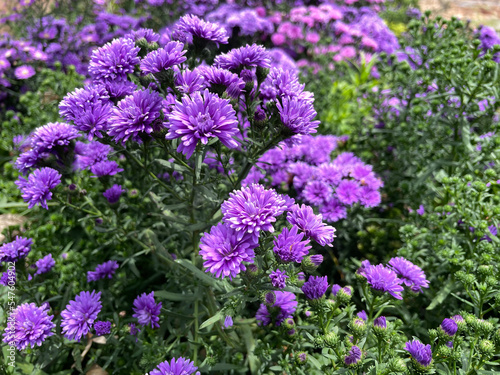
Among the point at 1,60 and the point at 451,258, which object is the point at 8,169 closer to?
the point at 1,60

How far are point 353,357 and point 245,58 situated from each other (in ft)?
5.07

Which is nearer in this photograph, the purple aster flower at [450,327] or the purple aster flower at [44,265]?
the purple aster flower at [450,327]

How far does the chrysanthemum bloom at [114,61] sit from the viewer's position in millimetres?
1839

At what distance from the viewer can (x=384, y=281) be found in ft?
5.75

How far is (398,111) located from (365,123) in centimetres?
52

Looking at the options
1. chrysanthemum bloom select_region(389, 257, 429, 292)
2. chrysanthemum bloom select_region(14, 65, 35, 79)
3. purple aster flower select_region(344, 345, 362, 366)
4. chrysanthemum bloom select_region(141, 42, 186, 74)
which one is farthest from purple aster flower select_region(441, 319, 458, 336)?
chrysanthemum bloom select_region(14, 65, 35, 79)

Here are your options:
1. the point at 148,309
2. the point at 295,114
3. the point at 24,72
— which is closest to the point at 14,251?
the point at 148,309

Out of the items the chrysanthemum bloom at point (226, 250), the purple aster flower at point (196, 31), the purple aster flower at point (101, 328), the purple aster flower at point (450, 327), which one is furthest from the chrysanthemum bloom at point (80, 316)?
the purple aster flower at point (450, 327)

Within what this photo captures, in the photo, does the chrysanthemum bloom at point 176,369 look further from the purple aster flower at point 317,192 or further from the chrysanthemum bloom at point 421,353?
the purple aster flower at point 317,192

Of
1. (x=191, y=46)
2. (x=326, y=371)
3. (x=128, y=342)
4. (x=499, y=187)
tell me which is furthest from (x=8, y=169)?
(x=499, y=187)

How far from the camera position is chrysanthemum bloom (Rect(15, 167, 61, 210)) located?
6.71 ft

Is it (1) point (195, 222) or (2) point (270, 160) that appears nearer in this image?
(1) point (195, 222)

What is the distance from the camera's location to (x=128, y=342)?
2.40 meters

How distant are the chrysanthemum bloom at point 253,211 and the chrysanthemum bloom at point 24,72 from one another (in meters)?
4.24
